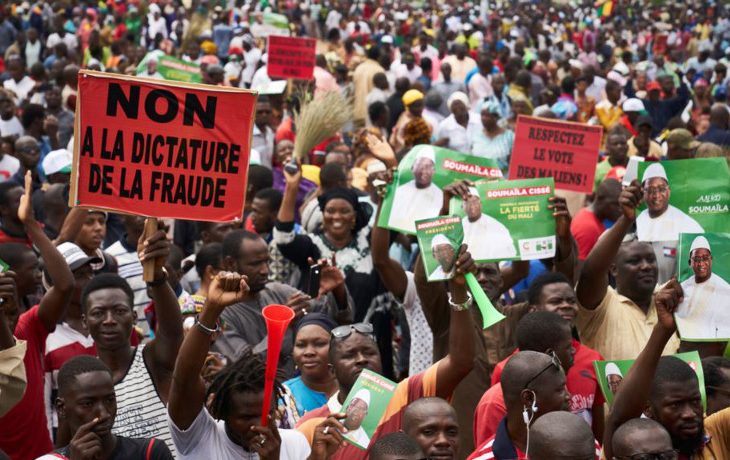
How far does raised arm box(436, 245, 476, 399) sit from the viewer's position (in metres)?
4.89

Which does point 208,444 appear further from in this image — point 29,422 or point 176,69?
point 176,69

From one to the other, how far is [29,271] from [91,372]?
1802mm

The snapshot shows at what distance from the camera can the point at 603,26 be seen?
3334 centimetres

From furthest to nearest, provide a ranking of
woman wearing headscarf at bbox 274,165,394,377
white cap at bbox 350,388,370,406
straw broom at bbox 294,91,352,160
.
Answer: straw broom at bbox 294,91,352,160
woman wearing headscarf at bbox 274,165,394,377
white cap at bbox 350,388,370,406

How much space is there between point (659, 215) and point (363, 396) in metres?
2.34

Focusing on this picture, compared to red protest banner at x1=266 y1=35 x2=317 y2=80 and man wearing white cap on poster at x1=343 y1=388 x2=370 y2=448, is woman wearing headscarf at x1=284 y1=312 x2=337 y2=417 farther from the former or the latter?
red protest banner at x1=266 y1=35 x2=317 y2=80

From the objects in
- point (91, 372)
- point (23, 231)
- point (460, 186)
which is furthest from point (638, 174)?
point (23, 231)

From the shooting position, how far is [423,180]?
6.99m

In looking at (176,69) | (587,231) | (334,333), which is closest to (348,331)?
(334,333)

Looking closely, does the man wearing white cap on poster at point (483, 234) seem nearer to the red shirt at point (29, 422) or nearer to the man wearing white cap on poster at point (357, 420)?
the man wearing white cap on poster at point (357, 420)

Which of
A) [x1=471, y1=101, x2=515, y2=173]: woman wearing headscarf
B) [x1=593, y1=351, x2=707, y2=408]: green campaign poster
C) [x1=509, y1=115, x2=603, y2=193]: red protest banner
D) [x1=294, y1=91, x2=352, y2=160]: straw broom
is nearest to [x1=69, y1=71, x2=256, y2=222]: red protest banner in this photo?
[x1=593, y1=351, x2=707, y2=408]: green campaign poster

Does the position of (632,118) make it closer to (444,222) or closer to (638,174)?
(638,174)

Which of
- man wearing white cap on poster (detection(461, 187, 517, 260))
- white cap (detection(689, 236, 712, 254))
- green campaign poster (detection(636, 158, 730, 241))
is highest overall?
green campaign poster (detection(636, 158, 730, 241))

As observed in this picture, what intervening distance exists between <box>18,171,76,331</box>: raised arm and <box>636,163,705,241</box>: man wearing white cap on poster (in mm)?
2884
